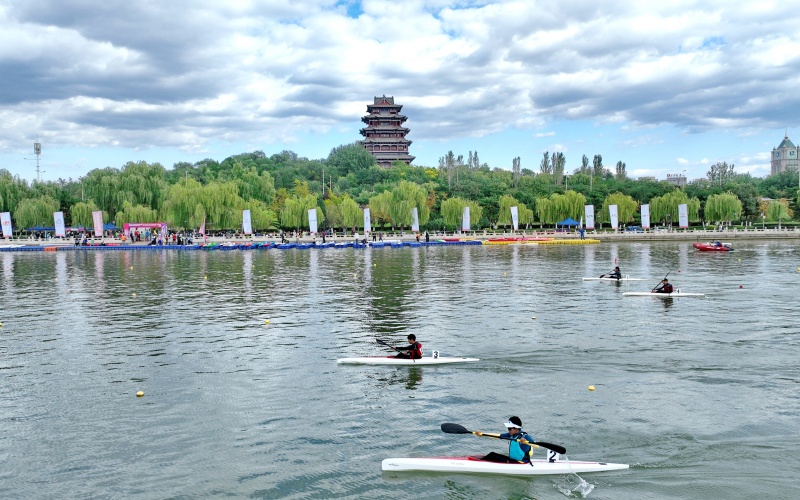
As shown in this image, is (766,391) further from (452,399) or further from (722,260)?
(722,260)

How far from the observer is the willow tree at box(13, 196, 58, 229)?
93125 millimetres

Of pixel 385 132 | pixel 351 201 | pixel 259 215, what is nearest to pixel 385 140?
pixel 385 132

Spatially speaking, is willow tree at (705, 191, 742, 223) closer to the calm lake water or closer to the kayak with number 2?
the calm lake water

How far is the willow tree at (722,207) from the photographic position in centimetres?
10188

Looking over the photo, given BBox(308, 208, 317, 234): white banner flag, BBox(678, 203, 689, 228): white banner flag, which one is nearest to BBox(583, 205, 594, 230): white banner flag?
BBox(678, 203, 689, 228): white banner flag

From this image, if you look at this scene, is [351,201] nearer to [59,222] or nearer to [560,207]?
[560,207]

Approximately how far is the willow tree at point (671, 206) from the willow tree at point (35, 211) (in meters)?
90.5

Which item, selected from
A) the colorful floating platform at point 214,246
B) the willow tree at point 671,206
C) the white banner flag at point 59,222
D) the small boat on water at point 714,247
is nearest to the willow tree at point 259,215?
the colorful floating platform at point 214,246

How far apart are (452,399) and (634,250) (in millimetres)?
60086

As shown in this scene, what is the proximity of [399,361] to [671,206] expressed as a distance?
93095 millimetres

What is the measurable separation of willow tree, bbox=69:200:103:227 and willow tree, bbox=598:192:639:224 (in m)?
75.7

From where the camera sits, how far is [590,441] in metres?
15.0

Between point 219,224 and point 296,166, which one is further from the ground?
point 296,166

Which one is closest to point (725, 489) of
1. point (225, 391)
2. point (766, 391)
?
point (766, 391)
